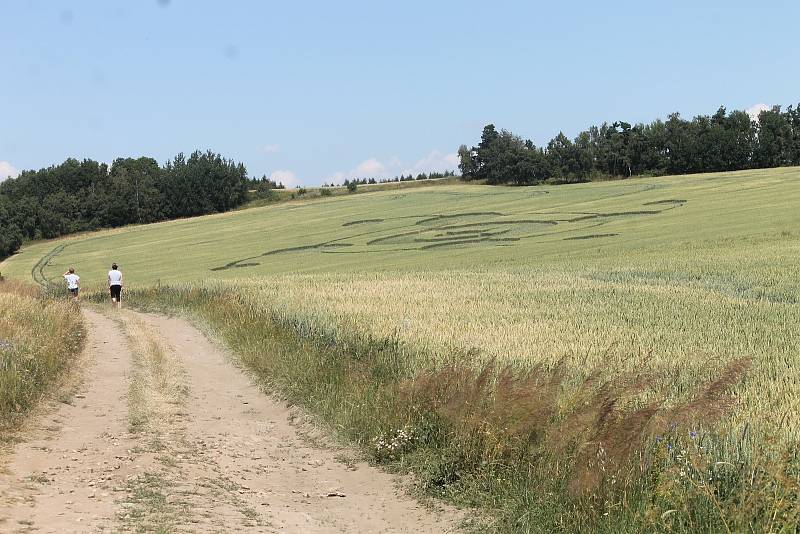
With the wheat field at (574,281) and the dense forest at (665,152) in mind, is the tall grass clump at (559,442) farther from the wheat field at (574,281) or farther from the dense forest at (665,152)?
the dense forest at (665,152)

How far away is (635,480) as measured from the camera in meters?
6.63

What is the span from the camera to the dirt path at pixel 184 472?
7.46 m

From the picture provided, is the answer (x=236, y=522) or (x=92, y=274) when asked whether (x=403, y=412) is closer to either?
(x=236, y=522)

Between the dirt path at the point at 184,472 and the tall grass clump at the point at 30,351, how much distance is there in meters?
0.43

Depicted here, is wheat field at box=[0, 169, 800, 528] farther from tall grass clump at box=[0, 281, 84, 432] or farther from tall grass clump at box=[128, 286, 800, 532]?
tall grass clump at box=[0, 281, 84, 432]

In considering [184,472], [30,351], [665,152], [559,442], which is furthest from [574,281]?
[665,152]

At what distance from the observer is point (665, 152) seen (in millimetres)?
117312

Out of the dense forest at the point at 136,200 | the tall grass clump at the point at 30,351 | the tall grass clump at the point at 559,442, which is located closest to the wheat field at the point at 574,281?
the tall grass clump at the point at 559,442

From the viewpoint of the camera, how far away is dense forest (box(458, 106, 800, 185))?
114500 mm

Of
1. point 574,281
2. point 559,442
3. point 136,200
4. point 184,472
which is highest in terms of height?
point 136,200

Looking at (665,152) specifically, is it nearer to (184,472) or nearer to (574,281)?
(574,281)

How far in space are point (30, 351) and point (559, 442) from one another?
9.62 m

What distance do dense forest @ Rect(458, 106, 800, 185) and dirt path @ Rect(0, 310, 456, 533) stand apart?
104163mm

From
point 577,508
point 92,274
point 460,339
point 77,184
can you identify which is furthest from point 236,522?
point 77,184
